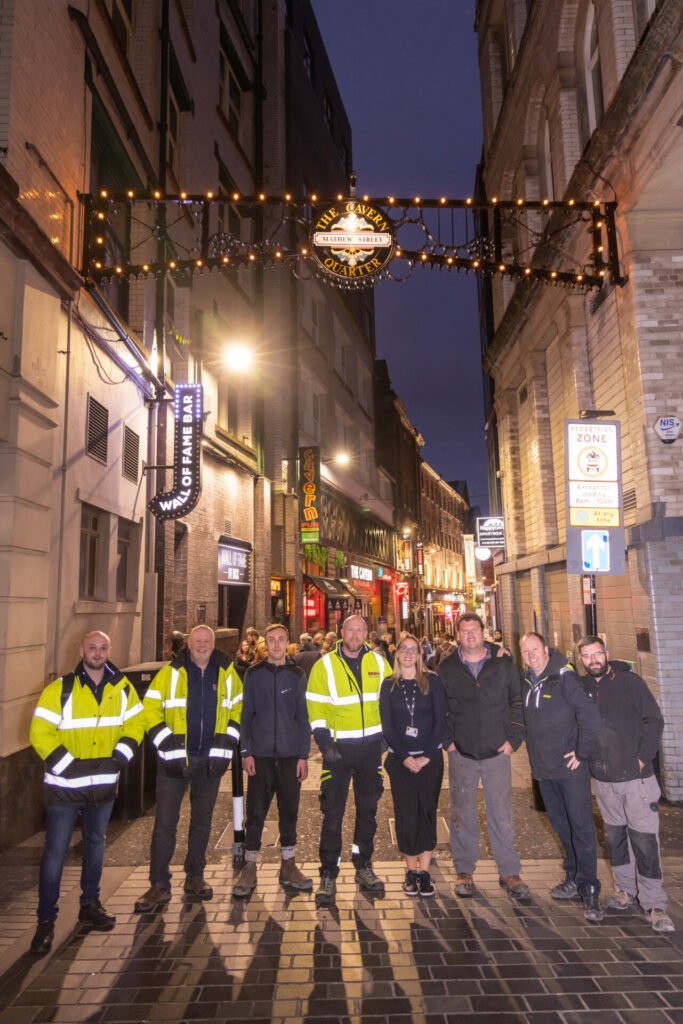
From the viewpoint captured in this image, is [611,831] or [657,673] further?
[657,673]

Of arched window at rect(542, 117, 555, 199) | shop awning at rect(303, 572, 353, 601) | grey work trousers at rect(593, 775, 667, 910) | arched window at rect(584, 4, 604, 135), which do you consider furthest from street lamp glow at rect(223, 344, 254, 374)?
grey work trousers at rect(593, 775, 667, 910)

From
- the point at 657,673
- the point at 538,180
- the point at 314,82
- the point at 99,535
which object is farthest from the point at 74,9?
the point at 314,82

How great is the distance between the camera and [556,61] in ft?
41.6

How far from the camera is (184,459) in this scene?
13.3 m

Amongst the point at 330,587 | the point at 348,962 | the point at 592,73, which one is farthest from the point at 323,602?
the point at 348,962

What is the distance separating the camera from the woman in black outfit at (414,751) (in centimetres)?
565

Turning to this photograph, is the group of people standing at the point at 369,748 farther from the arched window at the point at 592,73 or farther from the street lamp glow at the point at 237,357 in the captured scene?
the street lamp glow at the point at 237,357

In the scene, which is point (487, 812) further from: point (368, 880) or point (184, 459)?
point (184, 459)

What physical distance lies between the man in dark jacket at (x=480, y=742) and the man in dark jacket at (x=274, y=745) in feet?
4.20

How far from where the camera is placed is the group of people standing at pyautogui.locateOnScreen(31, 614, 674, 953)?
518 centimetres

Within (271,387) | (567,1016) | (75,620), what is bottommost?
(567,1016)

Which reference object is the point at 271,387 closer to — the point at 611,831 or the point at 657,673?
the point at 657,673

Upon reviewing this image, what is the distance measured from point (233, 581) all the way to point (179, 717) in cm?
1265

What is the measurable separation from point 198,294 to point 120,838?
1313cm
